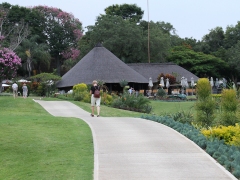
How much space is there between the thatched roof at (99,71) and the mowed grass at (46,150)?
33.8 metres

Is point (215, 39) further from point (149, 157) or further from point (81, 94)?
point (149, 157)

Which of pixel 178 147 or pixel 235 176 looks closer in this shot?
pixel 235 176

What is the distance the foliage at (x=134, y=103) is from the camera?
31000mm

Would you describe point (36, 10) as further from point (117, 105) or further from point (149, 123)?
point (149, 123)

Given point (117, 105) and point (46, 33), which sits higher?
point (46, 33)

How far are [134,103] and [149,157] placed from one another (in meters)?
20.3

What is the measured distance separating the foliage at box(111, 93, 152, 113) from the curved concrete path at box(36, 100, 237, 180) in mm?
15340

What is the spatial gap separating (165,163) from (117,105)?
21.8 meters

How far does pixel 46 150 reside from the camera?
38.4 feet

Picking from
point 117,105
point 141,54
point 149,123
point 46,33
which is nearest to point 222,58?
point 141,54

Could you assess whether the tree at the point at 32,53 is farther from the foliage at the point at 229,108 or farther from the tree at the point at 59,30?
the foliage at the point at 229,108

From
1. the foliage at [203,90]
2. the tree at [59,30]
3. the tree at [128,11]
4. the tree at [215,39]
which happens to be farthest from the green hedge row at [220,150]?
the tree at [215,39]

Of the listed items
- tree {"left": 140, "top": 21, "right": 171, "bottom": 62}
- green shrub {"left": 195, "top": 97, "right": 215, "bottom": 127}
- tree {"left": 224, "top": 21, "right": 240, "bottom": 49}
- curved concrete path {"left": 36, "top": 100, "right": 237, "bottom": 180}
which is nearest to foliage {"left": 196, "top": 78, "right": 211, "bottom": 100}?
green shrub {"left": 195, "top": 97, "right": 215, "bottom": 127}

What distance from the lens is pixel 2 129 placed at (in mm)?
14992
